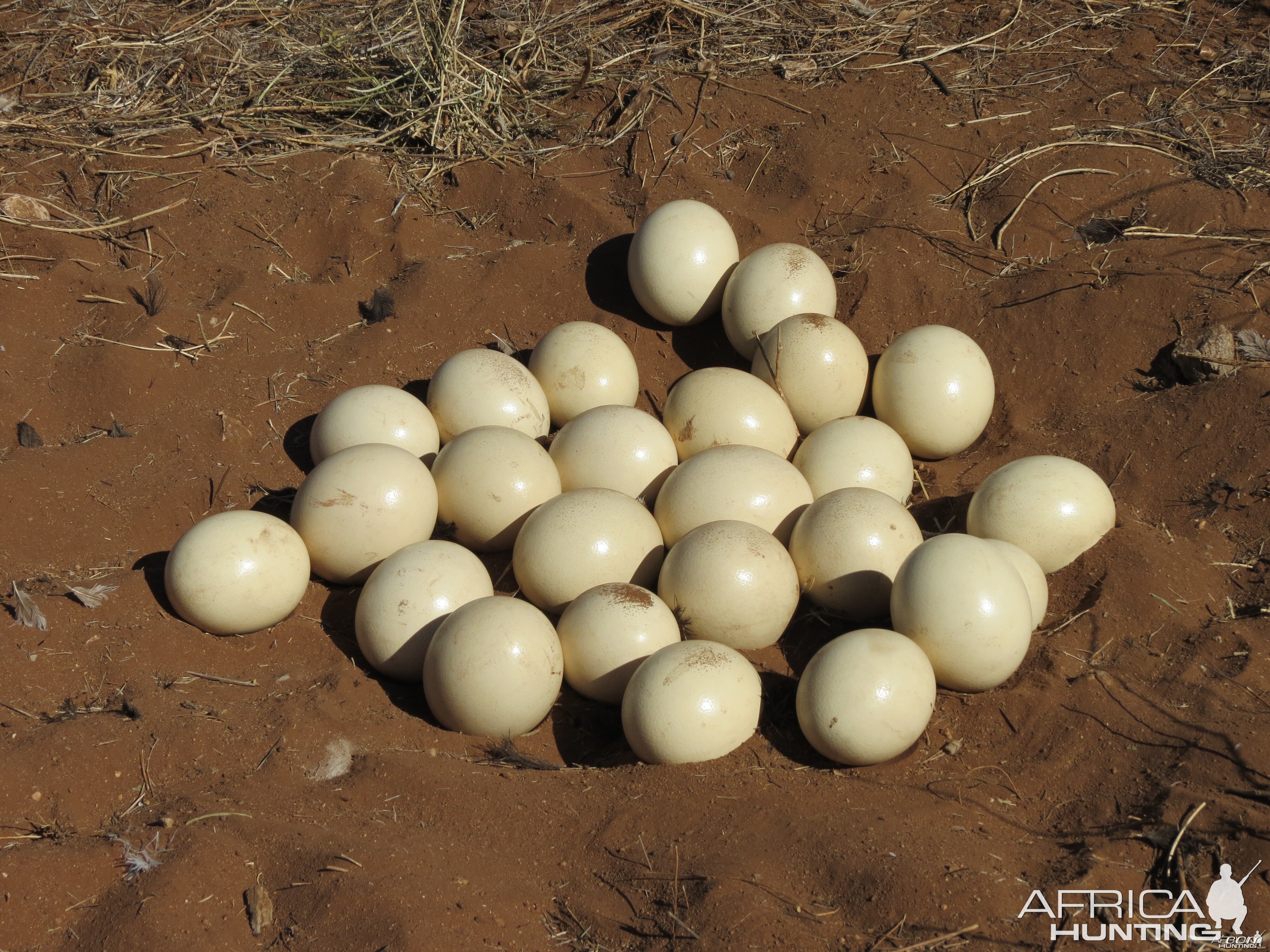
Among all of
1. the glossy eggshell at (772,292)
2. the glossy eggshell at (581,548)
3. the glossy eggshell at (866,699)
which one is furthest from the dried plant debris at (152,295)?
the glossy eggshell at (866,699)

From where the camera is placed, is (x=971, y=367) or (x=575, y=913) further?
(x=971, y=367)

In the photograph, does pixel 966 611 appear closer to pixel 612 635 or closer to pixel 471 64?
pixel 612 635

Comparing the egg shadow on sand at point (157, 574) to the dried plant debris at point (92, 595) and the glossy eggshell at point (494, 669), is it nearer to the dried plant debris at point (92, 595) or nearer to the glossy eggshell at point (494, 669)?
the dried plant debris at point (92, 595)

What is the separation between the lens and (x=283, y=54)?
663 cm

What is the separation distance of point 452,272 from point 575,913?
3541mm

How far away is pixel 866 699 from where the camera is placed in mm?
3305

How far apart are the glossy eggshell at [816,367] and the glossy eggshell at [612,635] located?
1431 mm

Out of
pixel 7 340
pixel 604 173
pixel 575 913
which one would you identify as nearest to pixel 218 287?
pixel 7 340

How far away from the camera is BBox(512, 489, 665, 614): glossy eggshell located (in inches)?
152

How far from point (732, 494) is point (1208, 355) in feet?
7.55

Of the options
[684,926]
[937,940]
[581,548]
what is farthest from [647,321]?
[937,940]

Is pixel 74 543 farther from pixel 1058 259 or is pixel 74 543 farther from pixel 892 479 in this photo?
pixel 1058 259

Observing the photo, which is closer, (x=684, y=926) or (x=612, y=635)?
(x=684, y=926)

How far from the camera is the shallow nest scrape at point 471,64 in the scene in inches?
242
